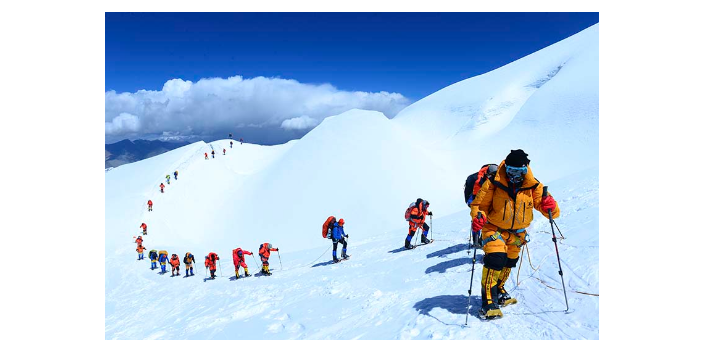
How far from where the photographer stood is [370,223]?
78.2 ft

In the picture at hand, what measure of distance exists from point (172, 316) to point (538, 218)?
12013 millimetres

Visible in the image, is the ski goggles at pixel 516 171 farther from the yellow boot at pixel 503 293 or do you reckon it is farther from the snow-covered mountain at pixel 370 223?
the snow-covered mountain at pixel 370 223

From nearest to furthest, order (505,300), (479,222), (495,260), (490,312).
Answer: (490,312), (479,222), (495,260), (505,300)

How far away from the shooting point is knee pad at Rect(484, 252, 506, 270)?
4.94 meters

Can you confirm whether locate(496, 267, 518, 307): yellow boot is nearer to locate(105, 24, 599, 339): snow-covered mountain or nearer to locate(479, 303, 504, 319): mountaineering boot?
locate(105, 24, 599, 339): snow-covered mountain

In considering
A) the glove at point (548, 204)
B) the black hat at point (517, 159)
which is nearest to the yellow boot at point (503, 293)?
the glove at point (548, 204)

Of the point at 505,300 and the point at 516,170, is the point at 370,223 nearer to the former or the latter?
the point at 505,300

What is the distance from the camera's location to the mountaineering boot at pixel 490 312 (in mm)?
4734

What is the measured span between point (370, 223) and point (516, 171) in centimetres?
1944

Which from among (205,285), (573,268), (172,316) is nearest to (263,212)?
(205,285)

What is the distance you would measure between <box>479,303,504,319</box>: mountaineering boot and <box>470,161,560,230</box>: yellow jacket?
48.6 inches

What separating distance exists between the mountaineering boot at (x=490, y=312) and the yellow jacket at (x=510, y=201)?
124 centimetres

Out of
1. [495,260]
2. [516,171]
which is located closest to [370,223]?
[495,260]

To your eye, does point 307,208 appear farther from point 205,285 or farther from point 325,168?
point 205,285
